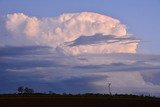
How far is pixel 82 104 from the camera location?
10550cm

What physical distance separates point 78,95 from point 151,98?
16.3m

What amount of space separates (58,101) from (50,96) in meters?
4.85

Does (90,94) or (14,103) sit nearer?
(14,103)

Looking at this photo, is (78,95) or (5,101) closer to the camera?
(5,101)

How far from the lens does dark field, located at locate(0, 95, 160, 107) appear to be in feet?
341

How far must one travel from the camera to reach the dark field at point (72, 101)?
4087 inches

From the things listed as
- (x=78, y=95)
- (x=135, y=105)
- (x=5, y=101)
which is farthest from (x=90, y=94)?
(x=5, y=101)

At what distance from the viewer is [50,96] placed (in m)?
110

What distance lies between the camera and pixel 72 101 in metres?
106

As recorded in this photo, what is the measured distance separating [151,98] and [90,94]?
13.4 m

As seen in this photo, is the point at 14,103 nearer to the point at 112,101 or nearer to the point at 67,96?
the point at 67,96

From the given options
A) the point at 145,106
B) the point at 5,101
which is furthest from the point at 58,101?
the point at 145,106

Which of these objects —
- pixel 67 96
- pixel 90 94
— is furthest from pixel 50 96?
pixel 90 94

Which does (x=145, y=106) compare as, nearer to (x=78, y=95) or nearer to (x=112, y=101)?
(x=112, y=101)
